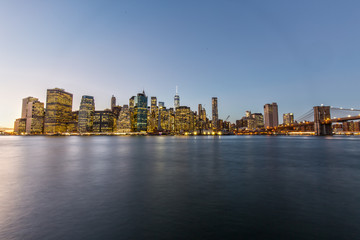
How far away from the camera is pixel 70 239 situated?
7.09 meters

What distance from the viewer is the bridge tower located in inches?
7008

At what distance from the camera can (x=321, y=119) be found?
180 meters

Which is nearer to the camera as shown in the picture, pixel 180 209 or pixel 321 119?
pixel 180 209

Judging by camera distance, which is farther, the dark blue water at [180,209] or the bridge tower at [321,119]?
the bridge tower at [321,119]

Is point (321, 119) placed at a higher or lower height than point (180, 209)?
higher

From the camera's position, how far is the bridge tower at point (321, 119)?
584 ft

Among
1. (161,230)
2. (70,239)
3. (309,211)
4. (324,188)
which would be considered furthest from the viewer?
(324,188)

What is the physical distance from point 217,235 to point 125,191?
8.35m

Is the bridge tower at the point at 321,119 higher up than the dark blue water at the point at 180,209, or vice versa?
the bridge tower at the point at 321,119

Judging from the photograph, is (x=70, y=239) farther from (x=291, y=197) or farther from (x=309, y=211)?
(x=291, y=197)

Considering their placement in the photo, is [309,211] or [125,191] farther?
[125,191]

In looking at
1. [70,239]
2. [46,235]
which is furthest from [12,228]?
[70,239]

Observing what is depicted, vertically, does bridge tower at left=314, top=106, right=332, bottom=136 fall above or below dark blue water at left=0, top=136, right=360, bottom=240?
above

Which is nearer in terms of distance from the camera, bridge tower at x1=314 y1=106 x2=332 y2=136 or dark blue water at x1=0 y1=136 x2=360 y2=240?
dark blue water at x1=0 y1=136 x2=360 y2=240
